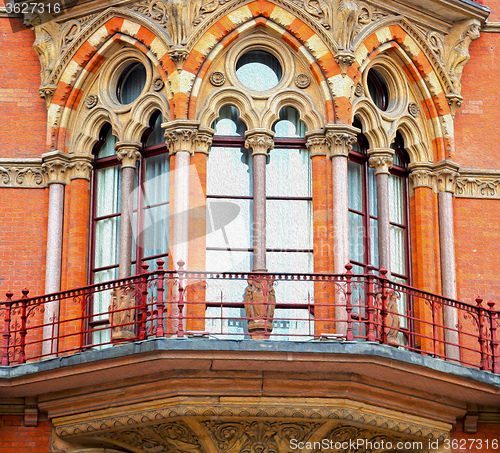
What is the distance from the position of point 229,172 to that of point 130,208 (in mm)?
1438

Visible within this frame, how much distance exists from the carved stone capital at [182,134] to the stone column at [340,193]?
5.86 feet

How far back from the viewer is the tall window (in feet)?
53.4

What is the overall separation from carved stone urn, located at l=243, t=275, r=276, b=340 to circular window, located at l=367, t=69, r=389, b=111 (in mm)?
3801

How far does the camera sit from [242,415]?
576 inches

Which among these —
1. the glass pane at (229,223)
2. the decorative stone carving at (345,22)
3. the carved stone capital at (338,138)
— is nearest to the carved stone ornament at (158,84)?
the glass pane at (229,223)

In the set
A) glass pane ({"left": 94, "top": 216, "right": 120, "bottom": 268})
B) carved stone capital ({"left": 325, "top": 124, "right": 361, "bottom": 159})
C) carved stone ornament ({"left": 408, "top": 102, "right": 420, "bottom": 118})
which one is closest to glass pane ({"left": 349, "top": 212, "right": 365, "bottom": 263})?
carved stone capital ({"left": 325, "top": 124, "right": 361, "bottom": 159})

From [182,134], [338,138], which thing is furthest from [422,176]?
[182,134]

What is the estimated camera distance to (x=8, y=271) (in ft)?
54.3

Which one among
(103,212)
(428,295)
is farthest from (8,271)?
(428,295)

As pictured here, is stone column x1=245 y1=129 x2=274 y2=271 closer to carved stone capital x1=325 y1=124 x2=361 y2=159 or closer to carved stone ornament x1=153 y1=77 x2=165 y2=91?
carved stone capital x1=325 y1=124 x2=361 y2=159

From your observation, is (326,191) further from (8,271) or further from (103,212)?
(8,271)

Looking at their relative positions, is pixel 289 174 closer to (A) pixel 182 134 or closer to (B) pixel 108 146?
(A) pixel 182 134

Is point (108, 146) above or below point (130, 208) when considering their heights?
above

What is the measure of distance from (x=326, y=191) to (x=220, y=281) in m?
1.89
